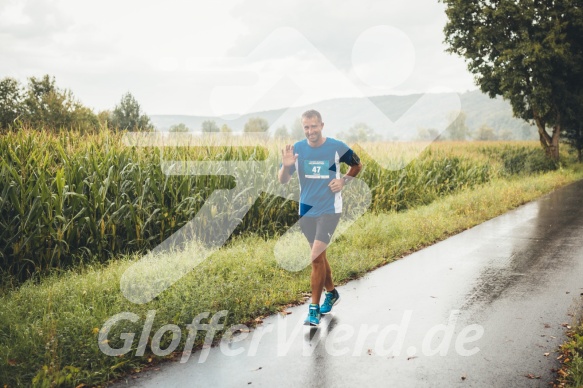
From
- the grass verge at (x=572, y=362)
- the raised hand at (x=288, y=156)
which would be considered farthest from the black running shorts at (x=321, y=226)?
the grass verge at (x=572, y=362)

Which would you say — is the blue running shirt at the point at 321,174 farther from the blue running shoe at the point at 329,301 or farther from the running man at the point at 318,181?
the blue running shoe at the point at 329,301

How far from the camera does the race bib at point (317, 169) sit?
500 cm

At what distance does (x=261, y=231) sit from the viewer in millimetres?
8906

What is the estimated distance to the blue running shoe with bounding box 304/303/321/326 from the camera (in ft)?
15.8

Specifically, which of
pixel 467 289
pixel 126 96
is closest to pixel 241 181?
pixel 467 289

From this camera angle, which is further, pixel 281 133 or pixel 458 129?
pixel 458 129

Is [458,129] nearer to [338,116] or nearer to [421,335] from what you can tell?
[338,116]

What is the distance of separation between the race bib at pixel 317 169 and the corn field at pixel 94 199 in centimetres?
337

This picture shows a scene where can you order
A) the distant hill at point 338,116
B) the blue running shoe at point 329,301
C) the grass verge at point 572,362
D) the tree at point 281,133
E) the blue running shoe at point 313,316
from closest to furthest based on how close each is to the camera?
the grass verge at point 572,362 → the blue running shoe at point 313,316 → the blue running shoe at point 329,301 → the distant hill at point 338,116 → the tree at point 281,133

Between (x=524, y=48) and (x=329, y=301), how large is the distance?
978 inches

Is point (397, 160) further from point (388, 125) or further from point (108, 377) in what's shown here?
point (108, 377)

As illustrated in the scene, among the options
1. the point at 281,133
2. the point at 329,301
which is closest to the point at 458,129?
the point at 281,133

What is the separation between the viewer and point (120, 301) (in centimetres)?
492

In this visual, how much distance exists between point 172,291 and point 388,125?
12.4 metres
